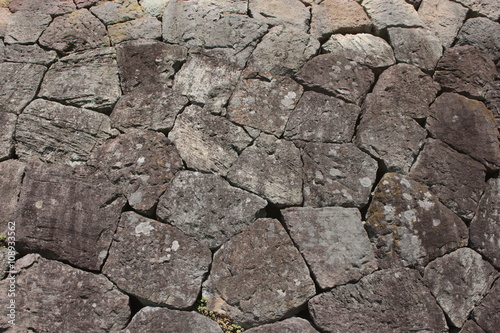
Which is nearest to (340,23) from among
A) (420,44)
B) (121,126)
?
(420,44)

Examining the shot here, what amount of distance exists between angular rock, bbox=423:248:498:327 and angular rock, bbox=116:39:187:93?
253 centimetres

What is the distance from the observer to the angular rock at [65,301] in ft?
9.90

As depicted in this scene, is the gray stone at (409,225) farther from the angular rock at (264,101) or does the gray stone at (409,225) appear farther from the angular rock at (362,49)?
the angular rock at (362,49)

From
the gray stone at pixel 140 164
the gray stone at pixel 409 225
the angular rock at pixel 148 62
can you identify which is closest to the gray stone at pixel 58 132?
the gray stone at pixel 140 164

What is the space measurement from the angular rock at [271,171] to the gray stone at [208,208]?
8cm

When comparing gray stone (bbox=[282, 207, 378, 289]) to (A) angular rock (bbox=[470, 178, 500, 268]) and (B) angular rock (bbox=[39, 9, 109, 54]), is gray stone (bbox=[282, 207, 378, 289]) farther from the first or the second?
(B) angular rock (bbox=[39, 9, 109, 54])

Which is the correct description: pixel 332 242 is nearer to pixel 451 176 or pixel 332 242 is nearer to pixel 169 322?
pixel 451 176

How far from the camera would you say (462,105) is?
3.78 m

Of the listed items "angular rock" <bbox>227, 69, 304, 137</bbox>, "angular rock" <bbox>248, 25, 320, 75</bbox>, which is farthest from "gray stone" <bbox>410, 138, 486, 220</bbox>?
"angular rock" <bbox>248, 25, 320, 75</bbox>

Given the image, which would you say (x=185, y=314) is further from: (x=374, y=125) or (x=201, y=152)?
(x=374, y=125)

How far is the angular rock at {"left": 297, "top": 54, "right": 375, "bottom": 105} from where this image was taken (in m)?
3.76

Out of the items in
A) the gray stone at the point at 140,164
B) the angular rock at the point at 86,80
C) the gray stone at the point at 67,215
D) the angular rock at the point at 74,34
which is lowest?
the gray stone at the point at 67,215

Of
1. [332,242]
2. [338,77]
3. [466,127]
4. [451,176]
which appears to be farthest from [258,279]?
[466,127]

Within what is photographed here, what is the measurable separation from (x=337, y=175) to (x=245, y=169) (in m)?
0.69
